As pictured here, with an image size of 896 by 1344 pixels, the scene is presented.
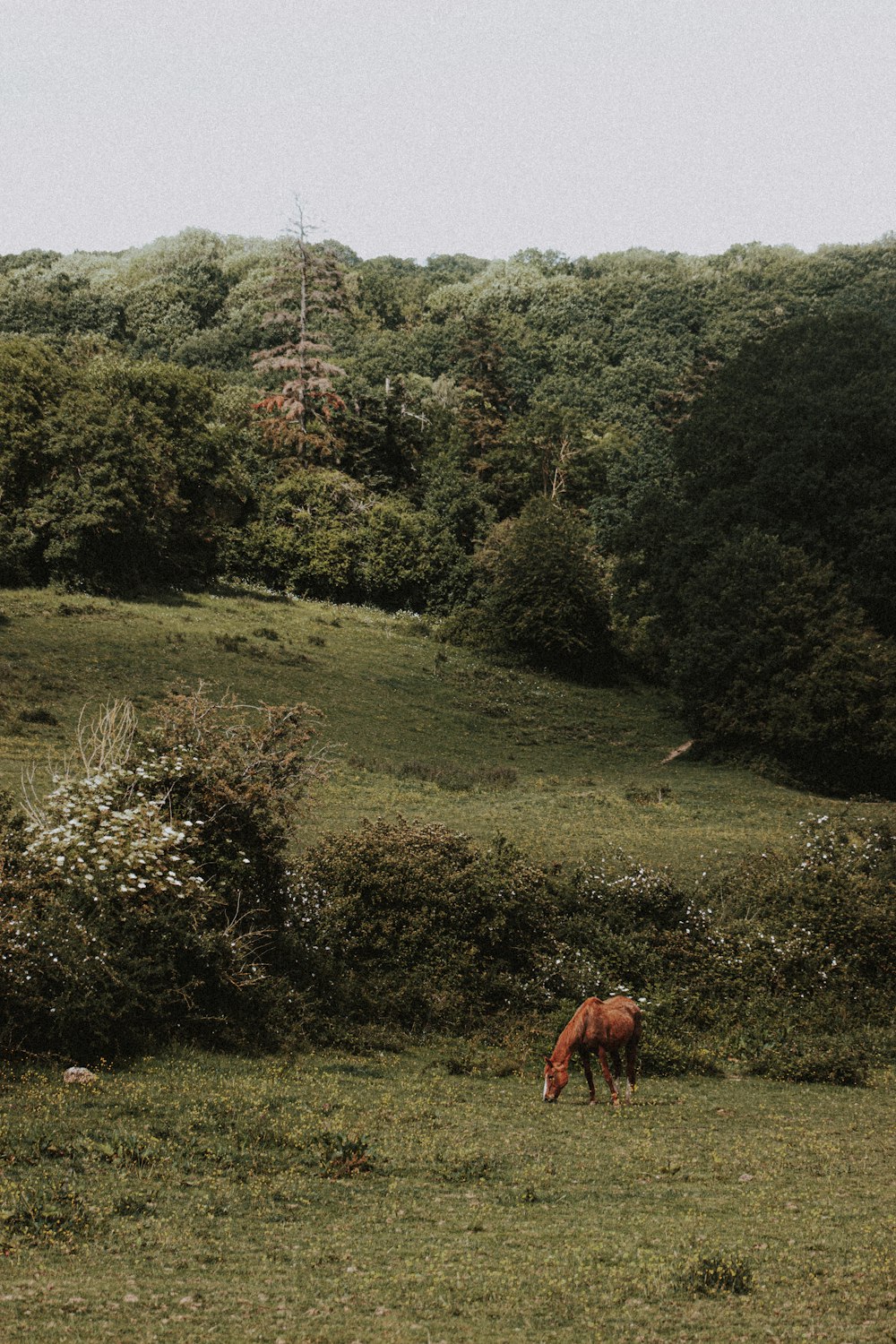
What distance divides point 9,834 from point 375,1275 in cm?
870

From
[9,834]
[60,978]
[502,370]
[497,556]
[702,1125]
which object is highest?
[502,370]

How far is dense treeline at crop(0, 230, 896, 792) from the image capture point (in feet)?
140

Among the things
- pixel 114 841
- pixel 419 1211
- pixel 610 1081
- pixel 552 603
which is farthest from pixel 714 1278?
pixel 552 603

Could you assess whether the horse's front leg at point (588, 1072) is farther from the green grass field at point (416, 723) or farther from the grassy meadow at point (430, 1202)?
the green grass field at point (416, 723)

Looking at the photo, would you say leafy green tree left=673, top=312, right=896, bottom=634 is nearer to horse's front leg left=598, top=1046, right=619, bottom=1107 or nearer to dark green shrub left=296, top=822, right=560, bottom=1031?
dark green shrub left=296, top=822, right=560, bottom=1031

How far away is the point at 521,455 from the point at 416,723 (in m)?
43.1

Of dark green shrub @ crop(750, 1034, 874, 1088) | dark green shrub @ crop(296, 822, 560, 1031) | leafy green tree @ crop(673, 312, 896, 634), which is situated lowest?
dark green shrub @ crop(750, 1034, 874, 1088)

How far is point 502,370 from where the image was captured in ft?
318

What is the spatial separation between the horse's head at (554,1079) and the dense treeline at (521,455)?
2744cm

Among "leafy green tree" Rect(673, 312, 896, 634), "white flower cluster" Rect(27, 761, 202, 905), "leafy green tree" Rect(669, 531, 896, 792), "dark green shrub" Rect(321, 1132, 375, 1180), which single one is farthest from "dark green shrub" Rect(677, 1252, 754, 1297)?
"leafy green tree" Rect(673, 312, 896, 634)

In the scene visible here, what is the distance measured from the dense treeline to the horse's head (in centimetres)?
2744

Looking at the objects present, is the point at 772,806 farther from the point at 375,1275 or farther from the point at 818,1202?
the point at 375,1275

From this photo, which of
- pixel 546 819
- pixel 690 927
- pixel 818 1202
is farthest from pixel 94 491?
pixel 818 1202

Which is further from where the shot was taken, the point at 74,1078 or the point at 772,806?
the point at 772,806
